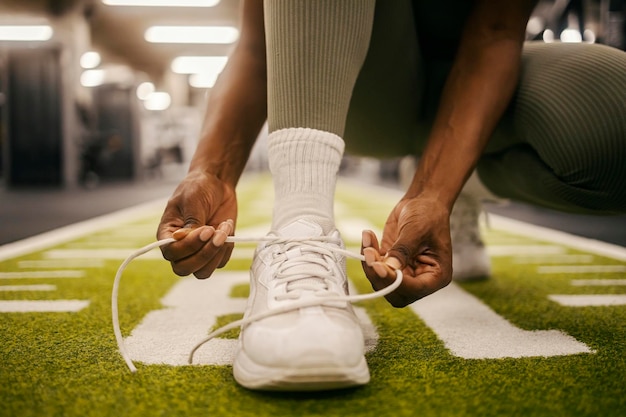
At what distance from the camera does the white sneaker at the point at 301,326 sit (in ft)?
1.65

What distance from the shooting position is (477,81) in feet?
2.47

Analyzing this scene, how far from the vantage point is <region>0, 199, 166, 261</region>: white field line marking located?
5.39 ft

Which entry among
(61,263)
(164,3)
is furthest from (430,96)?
(164,3)

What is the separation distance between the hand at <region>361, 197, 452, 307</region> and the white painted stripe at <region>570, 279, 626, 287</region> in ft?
2.02

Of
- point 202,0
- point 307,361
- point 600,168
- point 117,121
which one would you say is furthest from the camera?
point 117,121

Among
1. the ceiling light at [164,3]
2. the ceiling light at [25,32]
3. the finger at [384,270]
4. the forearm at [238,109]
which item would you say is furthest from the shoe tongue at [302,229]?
the ceiling light at [25,32]

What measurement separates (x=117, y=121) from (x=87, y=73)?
6.29 metres

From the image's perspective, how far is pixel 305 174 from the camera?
65 cm

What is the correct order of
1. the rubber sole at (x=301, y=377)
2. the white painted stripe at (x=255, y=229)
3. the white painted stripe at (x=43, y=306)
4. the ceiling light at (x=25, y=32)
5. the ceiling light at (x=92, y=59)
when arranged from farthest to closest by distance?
1. the ceiling light at (x=92, y=59)
2. the ceiling light at (x=25, y=32)
3. the white painted stripe at (x=255, y=229)
4. the white painted stripe at (x=43, y=306)
5. the rubber sole at (x=301, y=377)

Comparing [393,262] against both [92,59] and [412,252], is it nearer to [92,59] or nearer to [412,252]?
[412,252]

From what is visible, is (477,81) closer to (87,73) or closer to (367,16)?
(367,16)

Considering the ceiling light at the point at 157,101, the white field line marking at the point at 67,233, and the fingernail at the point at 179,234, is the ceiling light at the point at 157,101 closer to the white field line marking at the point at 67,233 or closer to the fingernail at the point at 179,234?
the white field line marking at the point at 67,233

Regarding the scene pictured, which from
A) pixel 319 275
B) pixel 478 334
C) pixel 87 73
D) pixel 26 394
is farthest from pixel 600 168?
pixel 87 73

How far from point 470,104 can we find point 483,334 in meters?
0.32
